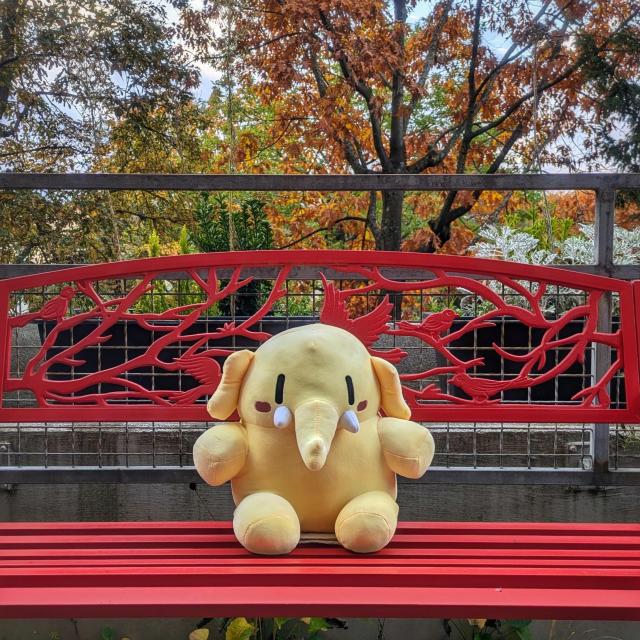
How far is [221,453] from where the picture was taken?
1.33 m

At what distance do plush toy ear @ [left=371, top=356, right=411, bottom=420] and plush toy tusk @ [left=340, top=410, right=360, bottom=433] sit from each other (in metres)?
0.15

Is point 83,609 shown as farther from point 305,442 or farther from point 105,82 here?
point 105,82

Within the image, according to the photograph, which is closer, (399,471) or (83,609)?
(83,609)

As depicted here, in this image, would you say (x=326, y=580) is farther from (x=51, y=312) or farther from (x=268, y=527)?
(x=51, y=312)

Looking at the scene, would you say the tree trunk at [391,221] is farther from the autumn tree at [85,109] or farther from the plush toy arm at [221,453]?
the plush toy arm at [221,453]

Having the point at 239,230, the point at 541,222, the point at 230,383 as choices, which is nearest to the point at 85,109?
the point at 239,230

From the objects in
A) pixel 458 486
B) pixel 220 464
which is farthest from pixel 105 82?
pixel 220 464

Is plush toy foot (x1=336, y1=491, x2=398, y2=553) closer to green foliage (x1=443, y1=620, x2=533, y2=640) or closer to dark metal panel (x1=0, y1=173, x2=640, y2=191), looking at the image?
green foliage (x1=443, y1=620, x2=533, y2=640)

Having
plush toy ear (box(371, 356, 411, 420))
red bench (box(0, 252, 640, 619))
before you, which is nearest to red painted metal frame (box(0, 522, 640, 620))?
red bench (box(0, 252, 640, 619))

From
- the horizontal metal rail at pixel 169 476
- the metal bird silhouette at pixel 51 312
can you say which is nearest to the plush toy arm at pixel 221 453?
the metal bird silhouette at pixel 51 312

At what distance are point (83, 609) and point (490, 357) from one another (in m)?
2.08

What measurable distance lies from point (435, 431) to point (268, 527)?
1.17m

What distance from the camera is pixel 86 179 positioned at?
2055mm

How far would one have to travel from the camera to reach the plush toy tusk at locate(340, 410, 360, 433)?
1265mm
